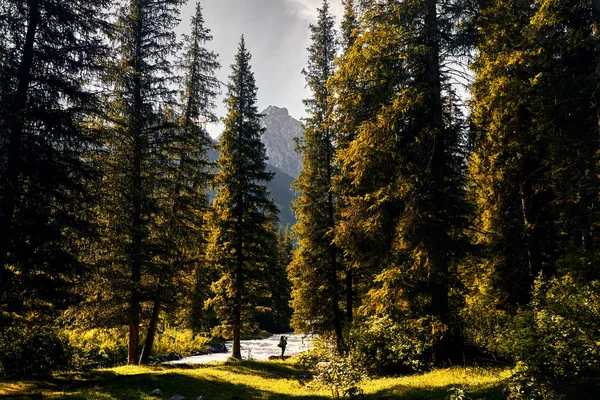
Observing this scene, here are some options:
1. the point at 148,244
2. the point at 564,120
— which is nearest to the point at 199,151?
the point at 148,244

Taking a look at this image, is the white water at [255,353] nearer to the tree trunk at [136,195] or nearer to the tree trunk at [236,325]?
the tree trunk at [236,325]

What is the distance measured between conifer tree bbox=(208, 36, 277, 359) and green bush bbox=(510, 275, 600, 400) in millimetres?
17786

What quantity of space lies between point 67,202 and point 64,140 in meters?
1.95

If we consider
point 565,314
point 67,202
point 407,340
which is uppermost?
point 67,202

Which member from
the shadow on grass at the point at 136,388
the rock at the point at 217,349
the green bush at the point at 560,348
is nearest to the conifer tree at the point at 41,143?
the shadow on grass at the point at 136,388

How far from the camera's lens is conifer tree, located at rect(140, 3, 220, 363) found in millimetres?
16812

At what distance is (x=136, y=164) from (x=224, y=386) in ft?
35.2

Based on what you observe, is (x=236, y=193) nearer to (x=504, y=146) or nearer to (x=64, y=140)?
(x=64, y=140)

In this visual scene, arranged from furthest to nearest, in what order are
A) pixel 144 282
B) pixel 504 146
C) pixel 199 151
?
pixel 199 151 < pixel 144 282 < pixel 504 146

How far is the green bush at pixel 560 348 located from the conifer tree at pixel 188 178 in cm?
1418

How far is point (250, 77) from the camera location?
2534cm

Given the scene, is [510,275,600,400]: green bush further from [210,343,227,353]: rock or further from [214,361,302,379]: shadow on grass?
[210,343,227,353]: rock

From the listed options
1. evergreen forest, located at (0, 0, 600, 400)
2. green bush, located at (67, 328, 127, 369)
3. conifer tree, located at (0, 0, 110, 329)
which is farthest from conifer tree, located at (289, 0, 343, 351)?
conifer tree, located at (0, 0, 110, 329)

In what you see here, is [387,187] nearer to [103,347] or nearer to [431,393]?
[431,393]
